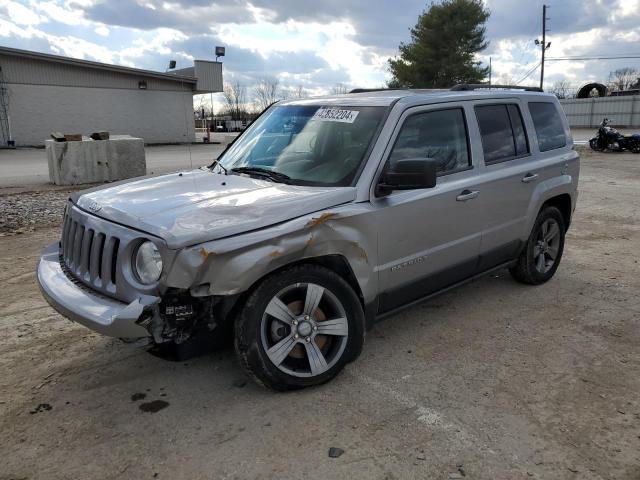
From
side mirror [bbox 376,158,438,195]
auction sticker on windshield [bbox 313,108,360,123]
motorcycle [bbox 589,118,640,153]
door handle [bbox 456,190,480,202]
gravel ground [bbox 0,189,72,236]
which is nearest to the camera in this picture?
side mirror [bbox 376,158,438,195]

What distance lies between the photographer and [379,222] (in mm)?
3471

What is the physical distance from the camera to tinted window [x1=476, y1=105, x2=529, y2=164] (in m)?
4.36

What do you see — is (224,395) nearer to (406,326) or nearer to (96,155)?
(406,326)

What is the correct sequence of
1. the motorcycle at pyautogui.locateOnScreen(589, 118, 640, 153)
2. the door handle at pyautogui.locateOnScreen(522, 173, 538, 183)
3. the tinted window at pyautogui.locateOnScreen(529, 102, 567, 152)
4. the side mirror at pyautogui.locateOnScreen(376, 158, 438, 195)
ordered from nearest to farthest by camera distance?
1. the side mirror at pyautogui.locateOnScreen(376, 158, 438, 195)
2. the door handle at pyautogui.locateOnScreen(522, 173, 538, 183)
3. the tinted window at pyautogui.locateOnScreen(529, 102, 567, 152)
4. the motorcycle at pyautogui.locateOnScreen(589, 118, 640, 153)

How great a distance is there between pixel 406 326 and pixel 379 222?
4.09 ft

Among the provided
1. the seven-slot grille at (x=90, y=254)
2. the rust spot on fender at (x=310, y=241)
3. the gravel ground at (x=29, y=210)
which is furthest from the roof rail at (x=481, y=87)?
the gravel ground at (x=29, y=210)

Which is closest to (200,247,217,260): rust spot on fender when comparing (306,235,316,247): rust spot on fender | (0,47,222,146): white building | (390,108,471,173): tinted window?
(306,235,316,247): rust spot on fender

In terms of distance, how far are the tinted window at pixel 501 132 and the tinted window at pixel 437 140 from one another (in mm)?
268

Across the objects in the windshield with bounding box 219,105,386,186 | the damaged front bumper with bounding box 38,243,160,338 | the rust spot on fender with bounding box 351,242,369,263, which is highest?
the windshield with bounding box 219,105,386,186

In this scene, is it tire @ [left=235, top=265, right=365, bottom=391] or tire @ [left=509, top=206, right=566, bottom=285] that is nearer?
tire @ [left=235, top=265, right=365, bottom=391]

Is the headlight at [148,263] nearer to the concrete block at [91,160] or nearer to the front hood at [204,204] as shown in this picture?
the front hood at [204,204]

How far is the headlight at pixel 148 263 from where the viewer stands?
111 inches

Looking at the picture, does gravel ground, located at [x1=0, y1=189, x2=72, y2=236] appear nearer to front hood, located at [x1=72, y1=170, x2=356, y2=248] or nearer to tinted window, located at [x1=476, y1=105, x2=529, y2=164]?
front hood, located at [x1=72, y1=170, x2=356, y2=248]

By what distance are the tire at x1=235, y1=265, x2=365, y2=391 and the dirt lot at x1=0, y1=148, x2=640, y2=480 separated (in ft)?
0.56
